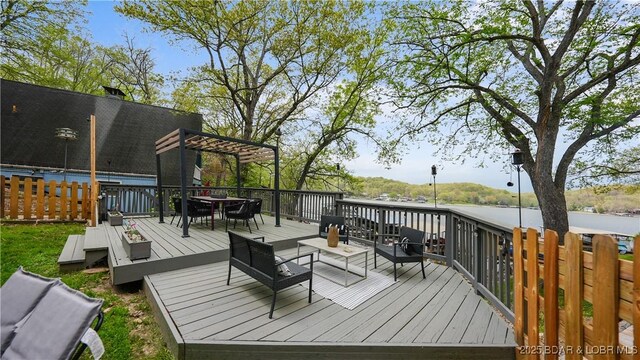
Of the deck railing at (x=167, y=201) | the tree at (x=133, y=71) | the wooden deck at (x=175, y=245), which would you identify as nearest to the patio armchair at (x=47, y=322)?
the wooden deck at (x=175, y=245)

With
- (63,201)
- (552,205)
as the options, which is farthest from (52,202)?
(552,205)

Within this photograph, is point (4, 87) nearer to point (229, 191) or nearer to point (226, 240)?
point (229, 191)

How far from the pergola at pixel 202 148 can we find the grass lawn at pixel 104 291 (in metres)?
1.85

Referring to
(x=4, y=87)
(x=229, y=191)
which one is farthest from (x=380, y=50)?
(x=4, y=87)

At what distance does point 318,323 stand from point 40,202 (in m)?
8.55

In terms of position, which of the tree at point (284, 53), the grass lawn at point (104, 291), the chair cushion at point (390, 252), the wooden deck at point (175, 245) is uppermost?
the tree at point (284, 53)

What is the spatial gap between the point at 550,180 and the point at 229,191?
12116 millimetres

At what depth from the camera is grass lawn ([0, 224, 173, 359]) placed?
2348 mm

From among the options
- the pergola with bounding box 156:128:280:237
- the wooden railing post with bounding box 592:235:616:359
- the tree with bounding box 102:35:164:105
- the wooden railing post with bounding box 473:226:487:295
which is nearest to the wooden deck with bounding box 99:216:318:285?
the pergola with bounding box 156:128:280:237

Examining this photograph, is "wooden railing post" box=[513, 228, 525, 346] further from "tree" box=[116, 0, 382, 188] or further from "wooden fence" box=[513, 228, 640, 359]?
"tree" box=[116, 0, 382, 188]

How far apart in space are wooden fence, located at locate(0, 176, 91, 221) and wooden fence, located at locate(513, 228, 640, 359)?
33.4ft

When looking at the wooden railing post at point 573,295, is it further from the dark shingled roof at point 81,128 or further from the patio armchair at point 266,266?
the dark shingled roof at point 81,128

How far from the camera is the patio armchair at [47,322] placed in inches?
62.6

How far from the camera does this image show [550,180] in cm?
798
